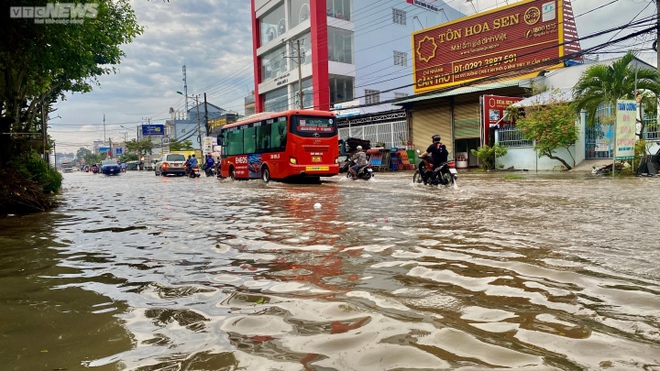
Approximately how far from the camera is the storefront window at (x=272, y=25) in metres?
→ 42.7

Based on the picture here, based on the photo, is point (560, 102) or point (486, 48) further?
point (486, 48)

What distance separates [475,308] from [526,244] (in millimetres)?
2210

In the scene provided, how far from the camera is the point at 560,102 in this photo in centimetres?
1980

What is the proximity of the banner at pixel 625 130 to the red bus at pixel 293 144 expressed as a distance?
9.48 meters

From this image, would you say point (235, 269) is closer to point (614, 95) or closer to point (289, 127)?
point (289, 127)

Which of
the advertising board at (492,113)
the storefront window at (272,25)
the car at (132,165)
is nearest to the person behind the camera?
the advertising board at (492,113)

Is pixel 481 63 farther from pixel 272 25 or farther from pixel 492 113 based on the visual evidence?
pixel 272 25

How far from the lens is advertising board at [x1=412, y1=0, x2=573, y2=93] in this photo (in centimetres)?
2333

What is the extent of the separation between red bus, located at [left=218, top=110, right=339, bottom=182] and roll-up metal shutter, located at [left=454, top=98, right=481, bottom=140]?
11.4 meters

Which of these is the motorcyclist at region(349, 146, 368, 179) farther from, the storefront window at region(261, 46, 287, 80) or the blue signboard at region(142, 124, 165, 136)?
the blue signboard at region(142, 124, 165, 136)

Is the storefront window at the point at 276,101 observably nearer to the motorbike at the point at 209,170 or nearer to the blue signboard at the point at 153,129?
the motorbike at the point at 209,170

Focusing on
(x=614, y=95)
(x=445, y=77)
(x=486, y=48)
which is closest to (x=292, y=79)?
(x=445, y=77)

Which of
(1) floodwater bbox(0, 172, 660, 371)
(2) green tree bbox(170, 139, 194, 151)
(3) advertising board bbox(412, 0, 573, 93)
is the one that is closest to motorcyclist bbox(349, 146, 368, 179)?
→ (3) advertising board bbox(412, 0, 573, 93)

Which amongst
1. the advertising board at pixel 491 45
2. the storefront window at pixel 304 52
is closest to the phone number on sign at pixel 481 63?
the advertising board at pixel 491 45
